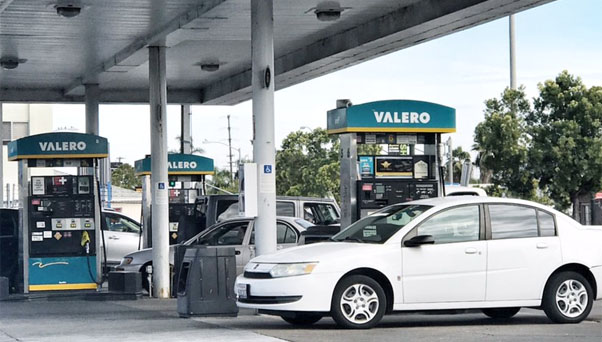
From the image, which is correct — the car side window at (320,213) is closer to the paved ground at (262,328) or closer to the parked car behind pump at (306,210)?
the parked car behind pump at (306,210)

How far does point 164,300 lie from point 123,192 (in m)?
55.8

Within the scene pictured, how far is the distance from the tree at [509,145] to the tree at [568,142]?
529 millimetres

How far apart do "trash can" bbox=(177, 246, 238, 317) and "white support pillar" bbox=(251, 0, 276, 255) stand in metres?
1.56

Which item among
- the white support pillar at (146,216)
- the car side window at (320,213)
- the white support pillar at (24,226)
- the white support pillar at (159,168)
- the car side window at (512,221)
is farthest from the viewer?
the white support pillar at (146,216)

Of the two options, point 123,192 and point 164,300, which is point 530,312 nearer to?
point 164,300

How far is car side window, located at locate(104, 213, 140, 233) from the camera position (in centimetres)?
2850

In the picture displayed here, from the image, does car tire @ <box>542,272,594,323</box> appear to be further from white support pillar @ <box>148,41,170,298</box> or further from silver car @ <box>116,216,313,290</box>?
white support pillar @ <box>148,41,170,298</box>

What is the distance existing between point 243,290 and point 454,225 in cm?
263

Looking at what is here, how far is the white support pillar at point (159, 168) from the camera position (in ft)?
68.2

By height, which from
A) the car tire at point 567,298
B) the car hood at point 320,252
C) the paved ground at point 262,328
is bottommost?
A: the paved ground at point 262,328

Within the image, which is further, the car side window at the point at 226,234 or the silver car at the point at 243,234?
the car side window at the point at 226,234

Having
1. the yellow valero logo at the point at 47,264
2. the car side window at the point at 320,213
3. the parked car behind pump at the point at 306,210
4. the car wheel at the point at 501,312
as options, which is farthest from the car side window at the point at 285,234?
the car wheel at the point at 501,312

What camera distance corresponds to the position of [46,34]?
21109 mm

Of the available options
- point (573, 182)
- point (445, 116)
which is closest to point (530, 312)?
point (445, 116)
